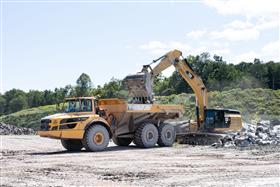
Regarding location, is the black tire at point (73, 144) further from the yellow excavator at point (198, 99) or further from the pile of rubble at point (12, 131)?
the pile of rubble at point (12, 131)

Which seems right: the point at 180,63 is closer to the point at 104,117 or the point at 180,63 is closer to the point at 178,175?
the point at 104,117

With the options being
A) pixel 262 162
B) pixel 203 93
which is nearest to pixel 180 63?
pixel 203 93

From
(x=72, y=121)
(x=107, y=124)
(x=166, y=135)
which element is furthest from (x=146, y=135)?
(x=72, y=121)

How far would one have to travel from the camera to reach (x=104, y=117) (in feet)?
58.7

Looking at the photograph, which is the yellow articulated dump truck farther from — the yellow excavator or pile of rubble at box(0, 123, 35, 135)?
pile of rubble at box(0, 123, 35, 135)

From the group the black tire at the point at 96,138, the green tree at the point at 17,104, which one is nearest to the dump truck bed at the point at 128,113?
the black tire at the point at 96,138

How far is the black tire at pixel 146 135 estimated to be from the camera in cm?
1809

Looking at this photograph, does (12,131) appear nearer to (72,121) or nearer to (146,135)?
(146,135)

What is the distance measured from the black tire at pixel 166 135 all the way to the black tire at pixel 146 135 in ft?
1.15

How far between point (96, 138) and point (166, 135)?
3.38 metres

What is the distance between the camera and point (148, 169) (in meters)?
11.7

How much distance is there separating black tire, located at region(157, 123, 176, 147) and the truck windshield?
10.6ft

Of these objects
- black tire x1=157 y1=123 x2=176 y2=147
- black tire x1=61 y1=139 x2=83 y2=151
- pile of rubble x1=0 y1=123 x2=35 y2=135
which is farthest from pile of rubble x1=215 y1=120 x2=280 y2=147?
pile of rubble x1=0 y1=123 x2=35 y2=135

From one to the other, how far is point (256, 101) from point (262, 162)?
102 ft
